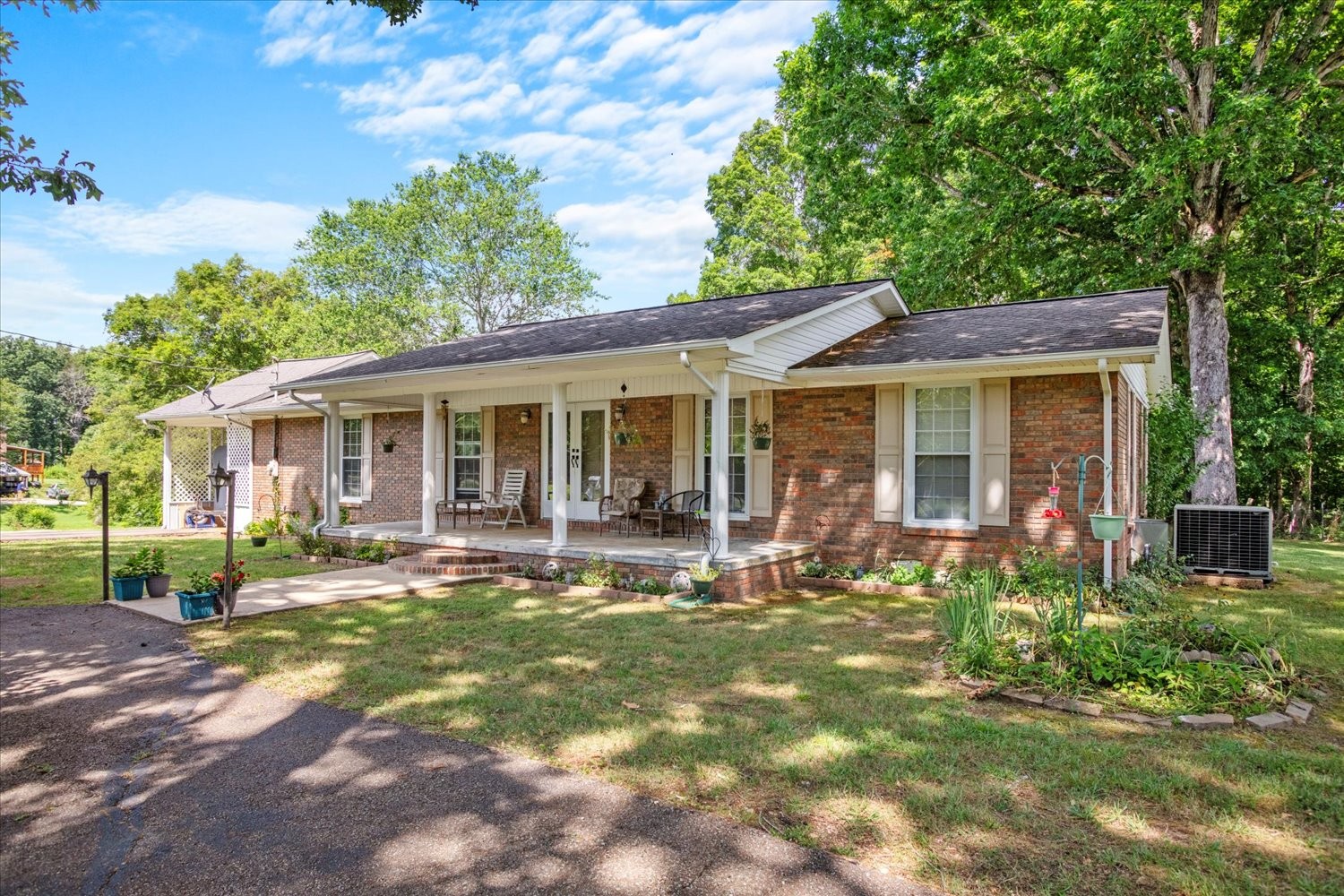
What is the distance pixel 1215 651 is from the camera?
5.21 metres

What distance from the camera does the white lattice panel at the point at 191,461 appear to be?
20.0 meters

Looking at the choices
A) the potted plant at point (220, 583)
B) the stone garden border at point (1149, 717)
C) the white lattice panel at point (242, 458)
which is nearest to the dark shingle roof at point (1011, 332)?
the stone garden border at point (1149, 717)

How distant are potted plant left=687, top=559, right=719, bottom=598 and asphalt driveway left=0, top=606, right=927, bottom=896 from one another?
4.23 meters

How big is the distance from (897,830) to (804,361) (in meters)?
7.38

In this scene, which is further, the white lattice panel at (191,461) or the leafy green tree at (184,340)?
the leafy green tree at (184,340)

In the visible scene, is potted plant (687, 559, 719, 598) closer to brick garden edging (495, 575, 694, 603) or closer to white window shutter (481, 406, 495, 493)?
brick garden edging (495, 575, 694, 603)

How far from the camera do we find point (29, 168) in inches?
171

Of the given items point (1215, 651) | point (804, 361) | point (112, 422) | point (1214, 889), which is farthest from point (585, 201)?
point (1214, 889)

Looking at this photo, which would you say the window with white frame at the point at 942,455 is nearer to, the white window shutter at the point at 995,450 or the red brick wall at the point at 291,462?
the white window shutter at the point at 995,450

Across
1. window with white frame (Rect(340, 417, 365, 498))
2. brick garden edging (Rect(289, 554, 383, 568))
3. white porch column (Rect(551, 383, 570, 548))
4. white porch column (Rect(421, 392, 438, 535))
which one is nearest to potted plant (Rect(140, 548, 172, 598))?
brick garden edging (Rect(289, 554, 383, 568))

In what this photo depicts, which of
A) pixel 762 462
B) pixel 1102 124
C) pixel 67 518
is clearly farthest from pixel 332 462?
pixel 67 518

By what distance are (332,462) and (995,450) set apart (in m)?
10.4

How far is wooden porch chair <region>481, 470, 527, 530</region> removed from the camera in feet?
41.6

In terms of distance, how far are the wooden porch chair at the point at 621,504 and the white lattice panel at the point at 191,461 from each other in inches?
568
